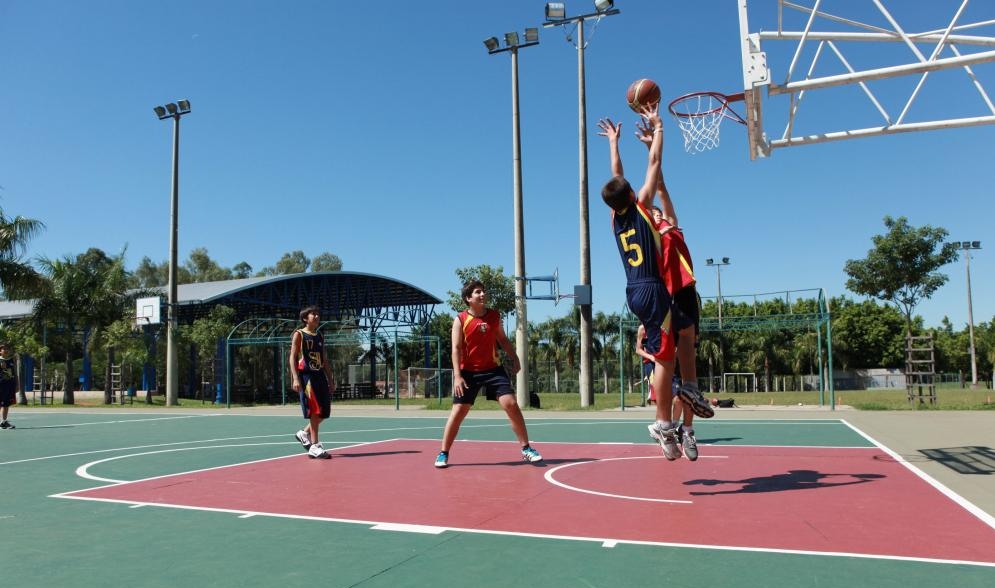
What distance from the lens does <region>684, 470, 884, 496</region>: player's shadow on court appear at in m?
6.12

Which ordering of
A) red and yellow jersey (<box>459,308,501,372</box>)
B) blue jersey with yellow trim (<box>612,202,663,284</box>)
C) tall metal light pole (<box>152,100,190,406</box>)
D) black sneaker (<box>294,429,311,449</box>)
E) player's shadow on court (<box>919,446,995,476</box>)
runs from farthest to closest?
tall metal light pole (<box>152,100,190,406</box>), black sneaker (<box>294,429,311,449</box>), red and yellow jersey (<box>459,308,501,372</box>), player's shadow on court (<box>919,446,995,476</box>), blue jersey with yellow trim (<box>612,202,663,284</box>)

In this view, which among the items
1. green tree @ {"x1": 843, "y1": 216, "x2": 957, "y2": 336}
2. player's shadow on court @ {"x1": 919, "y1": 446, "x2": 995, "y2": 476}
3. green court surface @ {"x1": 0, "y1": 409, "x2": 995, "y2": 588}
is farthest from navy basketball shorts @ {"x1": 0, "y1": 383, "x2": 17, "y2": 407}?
green tree @ {"x1": 843, "y1": 216, "x2": 957, "y2": 336}

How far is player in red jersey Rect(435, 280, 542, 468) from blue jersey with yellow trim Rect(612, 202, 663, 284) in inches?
82.1

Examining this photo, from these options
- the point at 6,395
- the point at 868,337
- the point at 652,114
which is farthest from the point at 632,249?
the point at 868,337

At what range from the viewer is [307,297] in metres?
47.3

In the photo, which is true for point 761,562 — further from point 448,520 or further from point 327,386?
point 327,386

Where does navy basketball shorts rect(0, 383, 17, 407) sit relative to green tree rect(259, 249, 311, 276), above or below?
below

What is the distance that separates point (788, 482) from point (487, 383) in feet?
10.2

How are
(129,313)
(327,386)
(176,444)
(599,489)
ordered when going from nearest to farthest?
1. (599,489)
2. (327,386)
3. (176,444)
4. (129,313)

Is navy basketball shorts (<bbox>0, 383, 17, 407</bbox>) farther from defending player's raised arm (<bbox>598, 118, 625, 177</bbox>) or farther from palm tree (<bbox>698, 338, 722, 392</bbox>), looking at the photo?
palm tree (<bbox>698, 338, 722, 392</bbox>)

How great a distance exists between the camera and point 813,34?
378 inches

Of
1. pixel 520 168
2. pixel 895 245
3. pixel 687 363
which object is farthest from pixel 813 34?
pixel 895 245

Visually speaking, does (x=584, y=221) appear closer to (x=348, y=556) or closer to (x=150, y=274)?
(x=348, y=556)

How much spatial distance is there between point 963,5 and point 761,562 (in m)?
7.81
